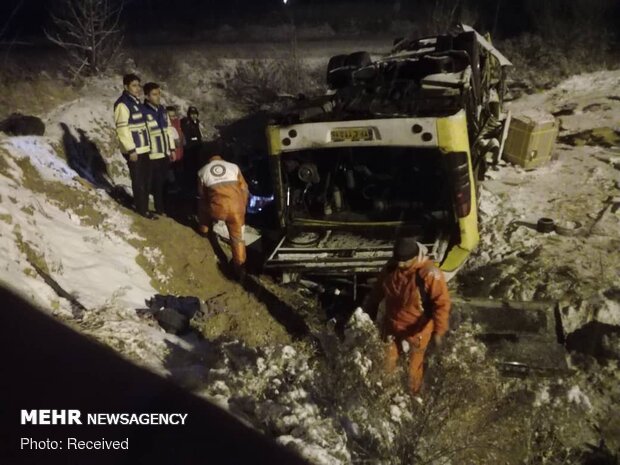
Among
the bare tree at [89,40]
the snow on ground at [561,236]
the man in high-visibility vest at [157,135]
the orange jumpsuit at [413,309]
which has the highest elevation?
the bare tree at [89,40]

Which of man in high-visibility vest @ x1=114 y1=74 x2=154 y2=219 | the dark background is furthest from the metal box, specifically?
the dark background

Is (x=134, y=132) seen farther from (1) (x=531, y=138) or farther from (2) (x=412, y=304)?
(1) (x=531, y=138)

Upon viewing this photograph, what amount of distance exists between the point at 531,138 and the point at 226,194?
536cm

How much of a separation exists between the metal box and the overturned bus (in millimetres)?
2504

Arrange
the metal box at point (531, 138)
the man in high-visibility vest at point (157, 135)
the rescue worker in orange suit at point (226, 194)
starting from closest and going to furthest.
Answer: the rescue worker in orange suit at point (226, 194) → the man in high-visibility vest at point (157, 135) → the metal box at point (531, 138)

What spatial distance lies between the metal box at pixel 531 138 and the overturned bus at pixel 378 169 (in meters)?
2.50

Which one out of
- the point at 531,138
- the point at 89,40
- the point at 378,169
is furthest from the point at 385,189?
the point at 89,40

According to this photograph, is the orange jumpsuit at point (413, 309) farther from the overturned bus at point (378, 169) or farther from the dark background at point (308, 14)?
the dark background at point (308, 14)

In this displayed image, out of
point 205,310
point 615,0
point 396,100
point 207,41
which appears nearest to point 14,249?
point 205,310

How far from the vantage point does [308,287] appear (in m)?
6.24

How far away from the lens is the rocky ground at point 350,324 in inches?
161

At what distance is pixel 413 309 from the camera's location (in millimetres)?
4469

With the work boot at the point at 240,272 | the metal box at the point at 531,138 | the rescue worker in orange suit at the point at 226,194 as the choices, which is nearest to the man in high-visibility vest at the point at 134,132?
the rescue worker in orange suit at the point at 226,194

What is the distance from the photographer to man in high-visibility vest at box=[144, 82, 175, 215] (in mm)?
6953
